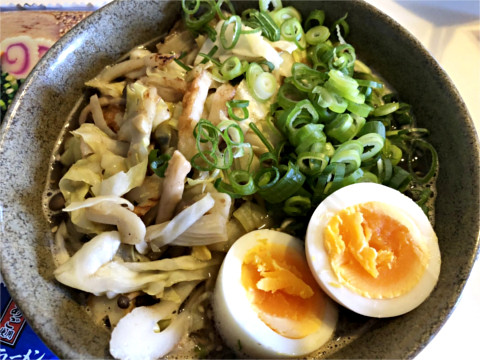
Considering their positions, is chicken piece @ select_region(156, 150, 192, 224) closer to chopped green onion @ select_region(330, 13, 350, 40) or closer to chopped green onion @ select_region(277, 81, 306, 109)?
chopped green onion @ select_region(277, 81, 306, 109)

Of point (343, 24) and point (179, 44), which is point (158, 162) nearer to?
point (179, 44)

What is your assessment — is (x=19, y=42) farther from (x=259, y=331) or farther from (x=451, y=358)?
(x=451, y=358)

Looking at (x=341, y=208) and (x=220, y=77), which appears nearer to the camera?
(x=341, y=208)

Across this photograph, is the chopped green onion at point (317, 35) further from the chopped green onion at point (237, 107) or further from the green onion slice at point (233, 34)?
the chopped green onion at point (237, 107)

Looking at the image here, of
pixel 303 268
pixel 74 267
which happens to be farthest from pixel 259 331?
pixel 74 267

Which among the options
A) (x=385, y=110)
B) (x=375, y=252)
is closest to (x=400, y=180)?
(x=385, y=110)

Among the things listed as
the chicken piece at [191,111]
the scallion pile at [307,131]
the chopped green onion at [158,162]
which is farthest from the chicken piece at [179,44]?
the chopped green onion at [158,162]
